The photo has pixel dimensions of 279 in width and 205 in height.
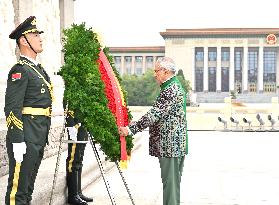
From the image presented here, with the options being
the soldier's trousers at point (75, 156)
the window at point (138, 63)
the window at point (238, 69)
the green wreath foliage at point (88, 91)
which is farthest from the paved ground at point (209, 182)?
the window at point (238, 69)

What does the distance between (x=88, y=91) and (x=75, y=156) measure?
53.3 inches

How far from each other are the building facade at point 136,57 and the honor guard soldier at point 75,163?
8872 cm

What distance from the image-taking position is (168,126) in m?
4.53

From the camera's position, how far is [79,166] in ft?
18.6

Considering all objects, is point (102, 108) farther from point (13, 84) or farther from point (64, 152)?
point (64, 152)

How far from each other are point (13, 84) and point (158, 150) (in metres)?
1.53

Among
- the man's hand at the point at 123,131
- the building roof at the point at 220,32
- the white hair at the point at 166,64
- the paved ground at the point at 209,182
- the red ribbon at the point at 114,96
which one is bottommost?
the paved ground at the point at 209,182

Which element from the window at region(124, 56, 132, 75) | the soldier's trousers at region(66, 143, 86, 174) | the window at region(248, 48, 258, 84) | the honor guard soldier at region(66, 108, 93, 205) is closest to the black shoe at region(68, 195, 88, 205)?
the honor guard soldier at region(66, 108, 93, 205)

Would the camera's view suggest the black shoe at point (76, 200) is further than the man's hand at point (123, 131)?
Yes

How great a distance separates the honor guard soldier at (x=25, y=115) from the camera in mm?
3785

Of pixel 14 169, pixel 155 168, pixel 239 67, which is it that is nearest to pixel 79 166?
pixel 14 169

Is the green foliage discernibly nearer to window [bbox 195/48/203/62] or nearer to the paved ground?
window [bbox 195/48/203/62]

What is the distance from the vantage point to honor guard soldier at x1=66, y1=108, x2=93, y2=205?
5.47 meters

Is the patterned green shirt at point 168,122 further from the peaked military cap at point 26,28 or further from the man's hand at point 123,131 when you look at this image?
the peaked military cap at point 26,28
